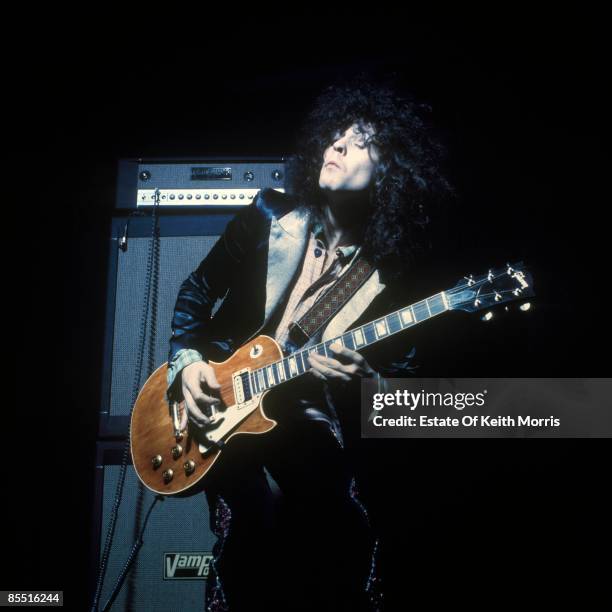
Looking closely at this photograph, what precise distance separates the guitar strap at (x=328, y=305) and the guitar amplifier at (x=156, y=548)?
51 cm

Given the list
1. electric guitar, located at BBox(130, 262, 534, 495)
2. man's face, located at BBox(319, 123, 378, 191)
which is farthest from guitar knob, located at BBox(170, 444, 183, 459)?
man's face, located at BBox(319, 123, 378, 191)

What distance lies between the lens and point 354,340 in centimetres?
117

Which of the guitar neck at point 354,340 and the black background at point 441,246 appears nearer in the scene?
the guitar neck at point 354,340

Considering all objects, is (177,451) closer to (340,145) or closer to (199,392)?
(199,392)

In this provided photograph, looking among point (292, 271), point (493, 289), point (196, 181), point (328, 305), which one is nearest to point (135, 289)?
point (196, 181)

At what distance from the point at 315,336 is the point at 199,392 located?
316mm

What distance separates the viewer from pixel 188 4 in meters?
1.45

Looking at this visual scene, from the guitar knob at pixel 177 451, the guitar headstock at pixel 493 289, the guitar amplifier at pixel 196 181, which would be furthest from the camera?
the guitar amplifier at pixel 196 181

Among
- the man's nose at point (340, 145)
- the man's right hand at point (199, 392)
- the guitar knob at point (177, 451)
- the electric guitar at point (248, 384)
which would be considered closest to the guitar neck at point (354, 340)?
the electric guitar at point (248, 384)

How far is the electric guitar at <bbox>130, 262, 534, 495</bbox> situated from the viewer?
1.12 m

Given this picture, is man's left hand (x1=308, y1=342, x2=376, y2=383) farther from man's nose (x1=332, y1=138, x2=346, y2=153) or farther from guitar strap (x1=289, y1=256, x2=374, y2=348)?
man's nose (x1=332, y1=138, x2=346, y2=153)

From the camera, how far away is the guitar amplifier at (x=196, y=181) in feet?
4.69

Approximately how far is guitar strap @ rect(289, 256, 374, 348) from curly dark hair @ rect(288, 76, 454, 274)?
0.06 meters

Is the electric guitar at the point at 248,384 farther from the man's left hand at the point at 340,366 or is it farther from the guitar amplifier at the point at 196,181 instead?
the guitar amplifier at the point at 196,181
